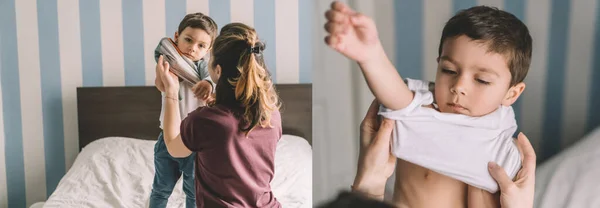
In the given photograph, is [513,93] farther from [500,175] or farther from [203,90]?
[203,90]

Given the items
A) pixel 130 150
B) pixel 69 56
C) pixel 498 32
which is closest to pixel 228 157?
pixel 130 150

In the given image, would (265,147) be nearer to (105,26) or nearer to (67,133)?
(105,26)

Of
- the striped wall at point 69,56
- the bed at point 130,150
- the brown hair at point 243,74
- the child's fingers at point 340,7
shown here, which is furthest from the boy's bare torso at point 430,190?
the striped wall at point 69,56

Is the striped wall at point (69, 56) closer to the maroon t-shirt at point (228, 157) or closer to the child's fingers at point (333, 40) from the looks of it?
the maroon t-shirt at point (228, 157)

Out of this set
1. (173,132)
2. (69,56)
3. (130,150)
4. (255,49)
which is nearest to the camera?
(255,49)

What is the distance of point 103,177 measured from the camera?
1.32 metres

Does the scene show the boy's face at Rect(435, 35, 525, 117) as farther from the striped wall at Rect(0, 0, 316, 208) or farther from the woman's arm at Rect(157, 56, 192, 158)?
the striped wall at Rect(0, 0, 316, 208)

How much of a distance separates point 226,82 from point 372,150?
504 mm

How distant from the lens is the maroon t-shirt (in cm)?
87

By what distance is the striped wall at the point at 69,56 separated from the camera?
1.29 metres

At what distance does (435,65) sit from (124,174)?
108cm

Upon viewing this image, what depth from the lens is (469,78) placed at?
1.13ft

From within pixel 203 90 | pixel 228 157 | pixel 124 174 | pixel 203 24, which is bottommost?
pixel 124 174

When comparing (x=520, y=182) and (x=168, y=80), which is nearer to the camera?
(x=520, y=182)
